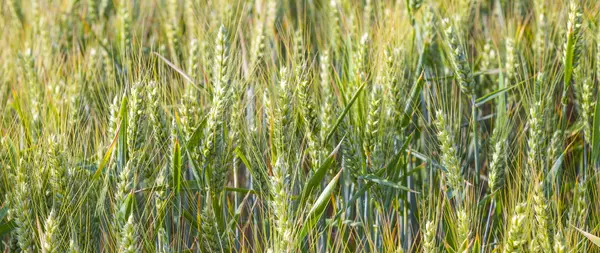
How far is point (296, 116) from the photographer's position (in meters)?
1.59

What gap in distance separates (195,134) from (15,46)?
4.09 feet

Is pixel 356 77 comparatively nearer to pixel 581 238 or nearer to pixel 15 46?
pixel 581 238

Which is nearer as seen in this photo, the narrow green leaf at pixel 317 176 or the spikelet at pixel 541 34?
the narrow green leaf at pixel 317 176

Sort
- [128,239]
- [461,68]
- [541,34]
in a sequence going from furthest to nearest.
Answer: [541,34]
[461,68]
[128,239]

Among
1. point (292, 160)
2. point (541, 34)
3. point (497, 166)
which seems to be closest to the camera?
point (292, 160)

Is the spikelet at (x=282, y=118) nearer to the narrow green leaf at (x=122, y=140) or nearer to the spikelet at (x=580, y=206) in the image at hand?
the narrow green leaf at (x=122, y=140)

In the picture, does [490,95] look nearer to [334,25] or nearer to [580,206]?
[580,206]

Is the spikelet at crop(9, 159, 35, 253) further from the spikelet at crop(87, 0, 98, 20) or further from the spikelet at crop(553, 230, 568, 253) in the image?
the spikelet at crop(87, 0, 98, 20)

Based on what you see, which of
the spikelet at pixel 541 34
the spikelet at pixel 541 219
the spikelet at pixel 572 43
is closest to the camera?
the spikelet at pixel 541 219

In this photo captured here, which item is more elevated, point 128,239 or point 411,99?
point 411,99

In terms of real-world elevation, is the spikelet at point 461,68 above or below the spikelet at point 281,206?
above

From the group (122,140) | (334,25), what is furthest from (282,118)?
(334,25)

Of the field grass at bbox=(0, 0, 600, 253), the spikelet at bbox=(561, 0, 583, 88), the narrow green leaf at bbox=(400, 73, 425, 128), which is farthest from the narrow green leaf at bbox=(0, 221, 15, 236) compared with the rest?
the spikelet at bbox=(561, 0, 583, 88)

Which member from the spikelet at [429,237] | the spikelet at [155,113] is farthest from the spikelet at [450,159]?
the spikelet at [155,113]
